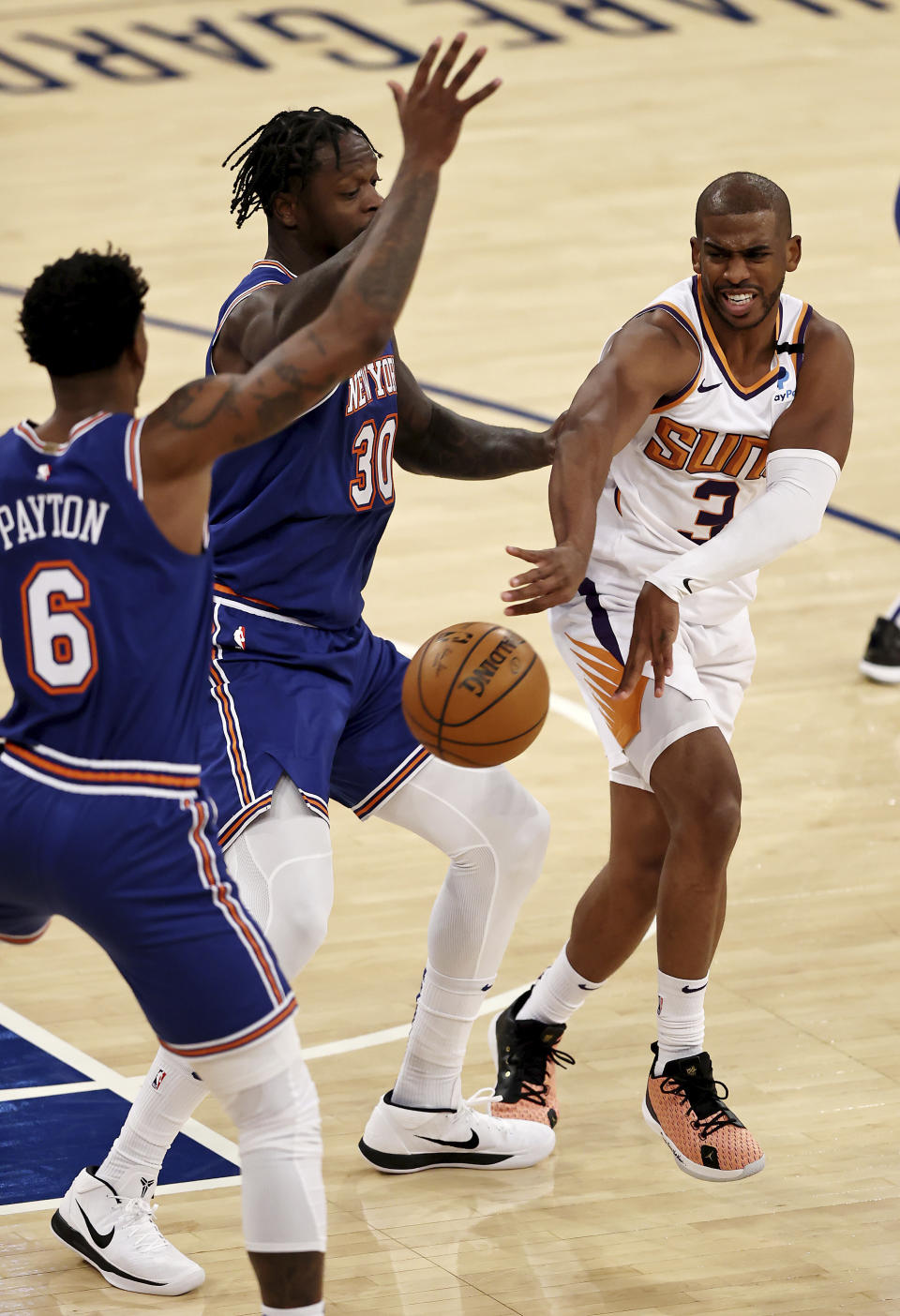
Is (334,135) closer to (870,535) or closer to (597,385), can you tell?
(597,385)

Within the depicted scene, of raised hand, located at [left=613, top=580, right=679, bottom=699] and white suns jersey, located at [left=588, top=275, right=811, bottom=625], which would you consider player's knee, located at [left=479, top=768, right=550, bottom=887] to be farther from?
white suns jersey, located at [left=588, top=275, right=811, bottom=625]

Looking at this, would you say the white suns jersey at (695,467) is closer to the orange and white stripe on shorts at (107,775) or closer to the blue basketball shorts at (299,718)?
the blue basketball shorts at (299,718)

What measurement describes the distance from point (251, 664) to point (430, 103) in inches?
56.0

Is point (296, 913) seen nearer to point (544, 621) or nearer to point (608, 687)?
point (608, 687)

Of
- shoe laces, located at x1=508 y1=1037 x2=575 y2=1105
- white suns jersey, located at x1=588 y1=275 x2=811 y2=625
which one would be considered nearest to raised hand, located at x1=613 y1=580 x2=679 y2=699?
white suns jersey, located at x1=588 y1=275 x2=811 y2=625

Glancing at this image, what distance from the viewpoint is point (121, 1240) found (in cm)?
446

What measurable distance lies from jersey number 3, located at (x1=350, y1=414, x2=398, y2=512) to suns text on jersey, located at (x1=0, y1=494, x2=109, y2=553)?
3.73 ft

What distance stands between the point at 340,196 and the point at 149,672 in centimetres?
138

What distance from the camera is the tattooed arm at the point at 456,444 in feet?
16.4

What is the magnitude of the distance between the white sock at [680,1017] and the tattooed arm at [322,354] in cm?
184

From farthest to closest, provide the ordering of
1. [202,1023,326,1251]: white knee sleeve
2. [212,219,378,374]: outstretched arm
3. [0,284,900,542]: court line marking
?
[0,284,900,542]: court line marking < [212,219,378,374]: outstretched arm < [202,1023,326,1251]: white knee sleeve

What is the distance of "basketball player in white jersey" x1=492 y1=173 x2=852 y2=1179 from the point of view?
471cm

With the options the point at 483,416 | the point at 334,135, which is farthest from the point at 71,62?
the point at 334,135

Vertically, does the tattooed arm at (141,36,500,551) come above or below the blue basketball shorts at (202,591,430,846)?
above
